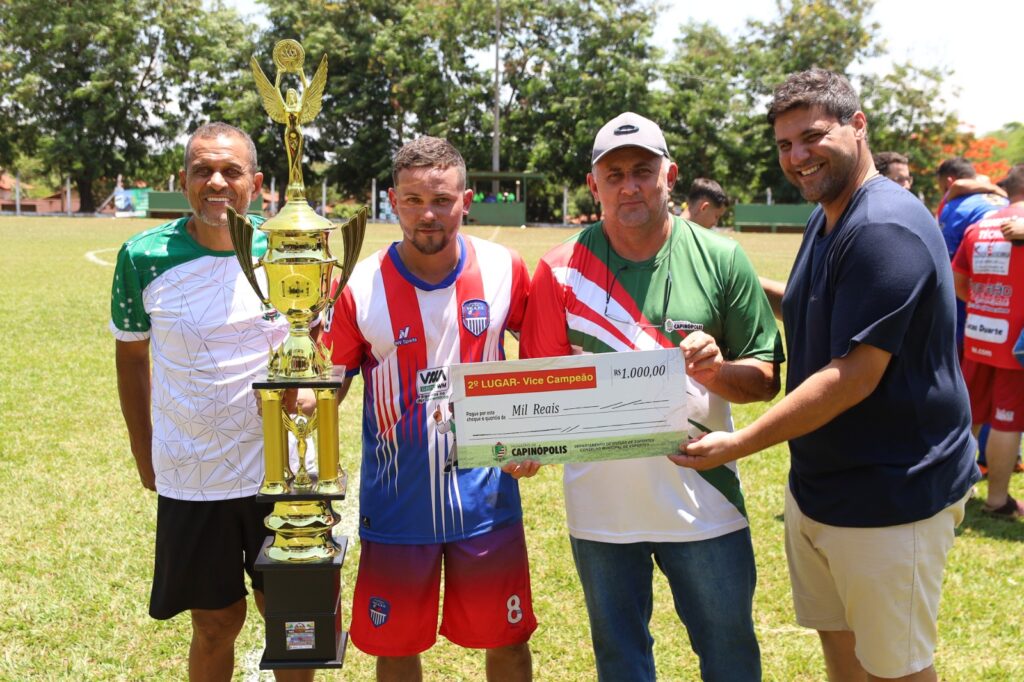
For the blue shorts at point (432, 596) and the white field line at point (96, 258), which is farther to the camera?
the white field line at point (96, 258)

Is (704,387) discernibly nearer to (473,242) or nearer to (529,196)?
(473,242)

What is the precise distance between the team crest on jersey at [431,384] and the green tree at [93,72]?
154 feet

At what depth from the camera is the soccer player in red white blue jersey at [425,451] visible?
3066 millimetres

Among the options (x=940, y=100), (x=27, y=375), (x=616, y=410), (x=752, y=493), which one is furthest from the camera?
(x=940, y=100)

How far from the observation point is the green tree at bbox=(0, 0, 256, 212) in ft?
150

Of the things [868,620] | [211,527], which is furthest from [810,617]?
[211,527]

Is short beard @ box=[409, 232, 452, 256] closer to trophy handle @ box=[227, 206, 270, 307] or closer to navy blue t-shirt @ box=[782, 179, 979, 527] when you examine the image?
trophy handle @ box=[227, 206, 270, 307]

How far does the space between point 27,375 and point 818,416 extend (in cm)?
926

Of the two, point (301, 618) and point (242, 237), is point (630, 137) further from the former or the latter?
point (301, 618)

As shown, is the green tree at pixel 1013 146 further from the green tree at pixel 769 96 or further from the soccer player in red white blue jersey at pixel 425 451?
the soccer player in red white blue jersey at pixel 425 451

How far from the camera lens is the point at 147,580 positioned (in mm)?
4992

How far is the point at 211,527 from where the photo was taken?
3.29m

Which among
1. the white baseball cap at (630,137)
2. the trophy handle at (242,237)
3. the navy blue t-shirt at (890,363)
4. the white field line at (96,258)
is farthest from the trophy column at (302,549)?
the white field line at (96,258)

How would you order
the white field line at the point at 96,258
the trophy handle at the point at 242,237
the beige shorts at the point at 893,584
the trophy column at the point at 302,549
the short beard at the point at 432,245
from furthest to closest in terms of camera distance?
the white field line at the point at 96,258
the short beard at the point at 432,245
the beige shorts at the point at 893,584
the trophy column at the point at 302,549
the trophy handle at the point at 242,237
